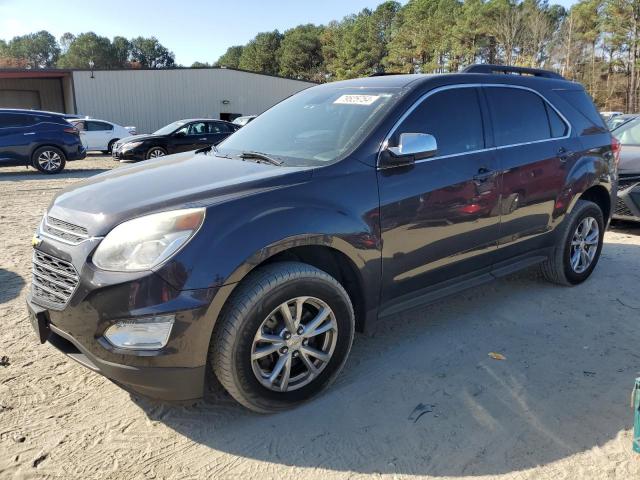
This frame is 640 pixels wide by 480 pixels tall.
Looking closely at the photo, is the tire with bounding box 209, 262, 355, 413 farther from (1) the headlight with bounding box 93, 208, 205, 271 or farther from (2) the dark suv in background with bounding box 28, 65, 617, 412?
(1) the headlight with bounding box 93, 208, 205, 271

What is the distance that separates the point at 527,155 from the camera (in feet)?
13.2

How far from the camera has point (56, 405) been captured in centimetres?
294

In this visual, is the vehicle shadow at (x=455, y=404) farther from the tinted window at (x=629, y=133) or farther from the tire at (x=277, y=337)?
the tinted window at (x=629, y=133)

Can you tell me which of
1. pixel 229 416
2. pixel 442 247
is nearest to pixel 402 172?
pixel 442 247

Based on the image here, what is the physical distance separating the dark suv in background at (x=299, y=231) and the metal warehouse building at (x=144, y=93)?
30342 mm

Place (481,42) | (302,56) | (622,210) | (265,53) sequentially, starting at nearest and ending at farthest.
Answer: (622,210) → (481,42) → (302,56) → (265,53)

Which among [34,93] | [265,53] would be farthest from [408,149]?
[265,53]

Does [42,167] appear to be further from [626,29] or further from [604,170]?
[626,29]

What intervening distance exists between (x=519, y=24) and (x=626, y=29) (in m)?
8.94

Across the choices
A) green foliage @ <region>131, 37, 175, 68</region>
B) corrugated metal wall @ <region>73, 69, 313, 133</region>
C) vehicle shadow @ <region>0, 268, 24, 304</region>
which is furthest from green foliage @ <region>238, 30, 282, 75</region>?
vehicle shadow @ <region>0, 268, 24, 304</region>

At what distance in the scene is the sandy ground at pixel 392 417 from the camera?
97.9 inches

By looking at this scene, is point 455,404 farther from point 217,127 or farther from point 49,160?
point 217,127

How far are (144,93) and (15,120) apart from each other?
65.8ft

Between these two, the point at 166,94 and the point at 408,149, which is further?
the point at 166,94
